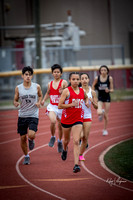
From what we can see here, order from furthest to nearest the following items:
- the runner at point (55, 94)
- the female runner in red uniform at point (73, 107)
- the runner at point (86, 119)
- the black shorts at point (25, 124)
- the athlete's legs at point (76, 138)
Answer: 1. the runner at point (55, 94)
2. the black shorts at point (25, 124)
3. the runner at point (86, 119)
4. the female runner in red uniform at point (73, 107)
5. the athlete's legs at point (76, 138)

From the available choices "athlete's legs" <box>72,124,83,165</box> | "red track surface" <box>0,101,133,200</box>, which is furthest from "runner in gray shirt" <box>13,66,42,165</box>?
"athlete's legs" <box>72,124,83,165</box>

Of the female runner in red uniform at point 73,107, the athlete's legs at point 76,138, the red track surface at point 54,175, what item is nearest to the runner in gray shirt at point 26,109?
the red track surface at point 54,175

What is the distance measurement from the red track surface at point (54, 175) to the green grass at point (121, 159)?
0.24 metres

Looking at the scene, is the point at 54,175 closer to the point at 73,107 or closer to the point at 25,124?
the point at 73,107

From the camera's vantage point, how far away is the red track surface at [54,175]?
256 inches

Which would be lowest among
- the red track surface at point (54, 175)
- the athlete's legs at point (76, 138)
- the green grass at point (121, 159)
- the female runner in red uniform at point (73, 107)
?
the green grass at point (121, 159)

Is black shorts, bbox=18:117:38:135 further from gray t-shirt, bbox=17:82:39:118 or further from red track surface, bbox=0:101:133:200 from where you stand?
red track surface, bbox=0:101:133:200

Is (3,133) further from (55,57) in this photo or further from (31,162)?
(55,57)

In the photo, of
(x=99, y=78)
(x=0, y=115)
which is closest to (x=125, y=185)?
(x=99, y=78)

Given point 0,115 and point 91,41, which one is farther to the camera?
point 91,41

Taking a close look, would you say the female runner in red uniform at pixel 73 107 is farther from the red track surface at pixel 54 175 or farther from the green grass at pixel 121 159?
the green grass at pixel 121 159

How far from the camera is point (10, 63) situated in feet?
84.4

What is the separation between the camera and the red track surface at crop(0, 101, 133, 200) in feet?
21.3

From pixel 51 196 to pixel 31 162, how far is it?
2.73m
